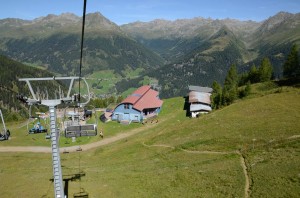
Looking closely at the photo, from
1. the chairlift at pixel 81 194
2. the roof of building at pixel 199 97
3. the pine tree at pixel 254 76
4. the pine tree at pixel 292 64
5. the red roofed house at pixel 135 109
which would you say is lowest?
the chairlift at pixel 81 194

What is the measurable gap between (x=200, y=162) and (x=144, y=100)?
59.3 metres

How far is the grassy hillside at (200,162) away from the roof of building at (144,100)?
3106cm

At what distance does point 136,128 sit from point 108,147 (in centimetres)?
1981

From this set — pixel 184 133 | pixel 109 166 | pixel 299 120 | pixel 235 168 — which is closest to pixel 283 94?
pixel 299 120

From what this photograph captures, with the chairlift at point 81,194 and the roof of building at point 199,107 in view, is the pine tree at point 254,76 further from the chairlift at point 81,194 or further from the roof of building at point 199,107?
the chairlift at point 81,194

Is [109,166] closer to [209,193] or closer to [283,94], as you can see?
[209,193]

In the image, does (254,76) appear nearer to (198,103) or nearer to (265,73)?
(265,73)

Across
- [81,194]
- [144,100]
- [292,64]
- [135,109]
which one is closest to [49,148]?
[135,109]

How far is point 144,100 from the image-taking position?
101750mm

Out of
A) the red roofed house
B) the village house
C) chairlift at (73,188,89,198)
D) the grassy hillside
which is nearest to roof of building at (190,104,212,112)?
the village house

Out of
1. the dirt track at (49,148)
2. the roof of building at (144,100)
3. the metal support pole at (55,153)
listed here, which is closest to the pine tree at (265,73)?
the roof of building at (144,100)

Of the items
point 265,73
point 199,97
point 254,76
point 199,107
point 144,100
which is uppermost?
point 265,73

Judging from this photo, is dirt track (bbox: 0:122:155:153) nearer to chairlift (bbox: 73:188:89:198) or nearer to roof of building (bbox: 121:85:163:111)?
roof of building (bbox: 121:85:163:111)

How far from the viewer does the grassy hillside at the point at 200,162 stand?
114ft
